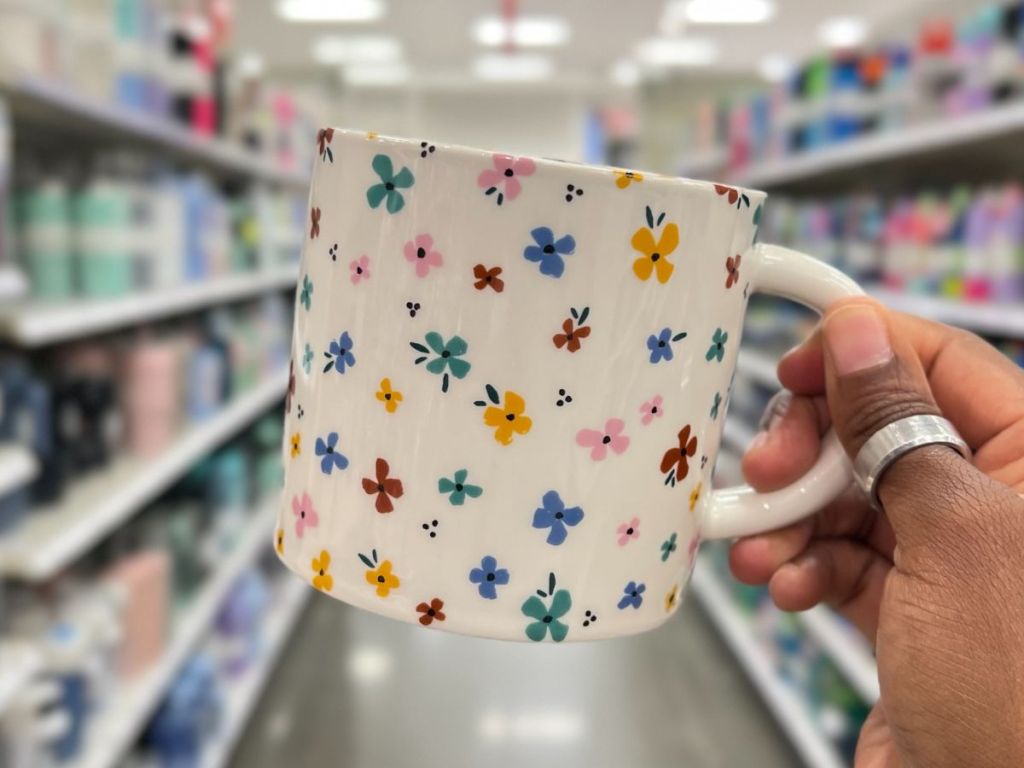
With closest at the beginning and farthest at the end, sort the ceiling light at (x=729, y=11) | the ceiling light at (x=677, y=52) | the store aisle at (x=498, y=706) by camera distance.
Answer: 1. the store aisle at (x=498, y=706)
2. the ceiling light at (x=729, y=11)
3. the ceiling light at (x=677, y=52)

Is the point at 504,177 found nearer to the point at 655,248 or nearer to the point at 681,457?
the point at 655,248

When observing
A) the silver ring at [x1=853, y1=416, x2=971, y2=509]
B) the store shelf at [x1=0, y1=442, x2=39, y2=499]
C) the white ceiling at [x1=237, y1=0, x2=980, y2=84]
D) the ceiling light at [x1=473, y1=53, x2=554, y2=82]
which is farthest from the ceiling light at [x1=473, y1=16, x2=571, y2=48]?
the silver ring at [x1=853, y1=416, x2=971, y2=509]

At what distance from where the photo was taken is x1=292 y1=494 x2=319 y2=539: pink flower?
1.59 feet

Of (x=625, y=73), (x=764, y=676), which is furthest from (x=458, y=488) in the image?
(x=625, y=73)

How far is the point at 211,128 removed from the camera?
2.11m

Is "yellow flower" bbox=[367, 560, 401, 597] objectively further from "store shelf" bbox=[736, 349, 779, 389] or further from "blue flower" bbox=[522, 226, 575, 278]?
"store shelf" bbox=[736, 349, 779, 389]

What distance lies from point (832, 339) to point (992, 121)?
4.22 ft

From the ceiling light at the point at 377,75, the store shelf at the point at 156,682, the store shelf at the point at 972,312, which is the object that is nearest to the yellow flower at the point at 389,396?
the store shelf at the point at 972,312

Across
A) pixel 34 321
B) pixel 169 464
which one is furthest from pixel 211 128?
pixel 34 321

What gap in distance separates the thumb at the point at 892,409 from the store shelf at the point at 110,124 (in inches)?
44.0

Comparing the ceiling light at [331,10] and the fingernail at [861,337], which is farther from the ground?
the ceiling light at [331,10]

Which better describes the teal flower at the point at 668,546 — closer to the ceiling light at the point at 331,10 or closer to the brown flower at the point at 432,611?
the brown flower at the point at 432,611

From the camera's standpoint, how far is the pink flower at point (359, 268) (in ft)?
1.46

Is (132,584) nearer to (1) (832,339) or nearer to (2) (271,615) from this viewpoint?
(2) (271,615)
